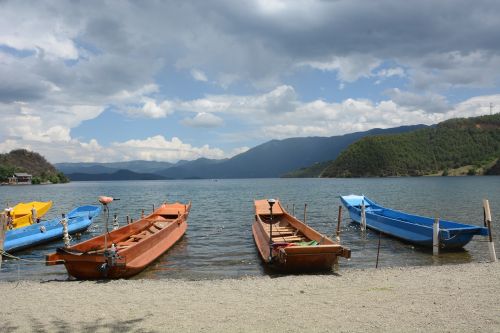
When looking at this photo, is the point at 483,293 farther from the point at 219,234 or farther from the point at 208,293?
the point at 219,234

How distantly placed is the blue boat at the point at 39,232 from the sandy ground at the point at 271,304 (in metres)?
9.87

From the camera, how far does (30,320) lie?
9.45 meters

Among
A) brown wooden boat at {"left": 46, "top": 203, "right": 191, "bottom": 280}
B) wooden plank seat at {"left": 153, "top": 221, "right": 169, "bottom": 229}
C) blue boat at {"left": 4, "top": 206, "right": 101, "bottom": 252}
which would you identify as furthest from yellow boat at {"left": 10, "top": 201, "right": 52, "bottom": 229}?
brown wooden boat at {"left": 46, "top": 203, "right": 191, "bottom": 280}

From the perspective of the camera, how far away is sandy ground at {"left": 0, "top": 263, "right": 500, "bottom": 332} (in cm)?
871

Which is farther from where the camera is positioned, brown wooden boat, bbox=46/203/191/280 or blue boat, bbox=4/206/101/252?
blue boat, bbox=4/206/101/252

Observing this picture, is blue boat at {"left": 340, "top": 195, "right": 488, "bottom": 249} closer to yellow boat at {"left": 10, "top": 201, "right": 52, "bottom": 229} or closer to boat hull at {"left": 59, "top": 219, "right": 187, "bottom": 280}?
boat hull at {"left": 59, "top": 219, "right": 187, "bottom": 280}

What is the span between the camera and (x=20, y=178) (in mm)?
189875

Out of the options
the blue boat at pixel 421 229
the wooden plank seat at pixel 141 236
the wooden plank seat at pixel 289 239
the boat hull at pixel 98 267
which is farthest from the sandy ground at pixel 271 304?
the wooden plank seat at pixel 141 236

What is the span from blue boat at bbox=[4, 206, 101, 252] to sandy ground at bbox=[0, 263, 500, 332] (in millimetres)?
9870

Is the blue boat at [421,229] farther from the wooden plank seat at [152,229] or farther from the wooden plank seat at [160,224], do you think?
the wooden plank seat at [152,229]

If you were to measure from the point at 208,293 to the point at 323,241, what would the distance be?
5923 millimetres

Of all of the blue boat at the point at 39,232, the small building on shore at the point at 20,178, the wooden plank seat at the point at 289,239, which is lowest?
the blue boat at the point at 39,232

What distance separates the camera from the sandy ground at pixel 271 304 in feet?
28.6

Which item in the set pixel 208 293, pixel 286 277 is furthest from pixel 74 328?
pixel 286 277
